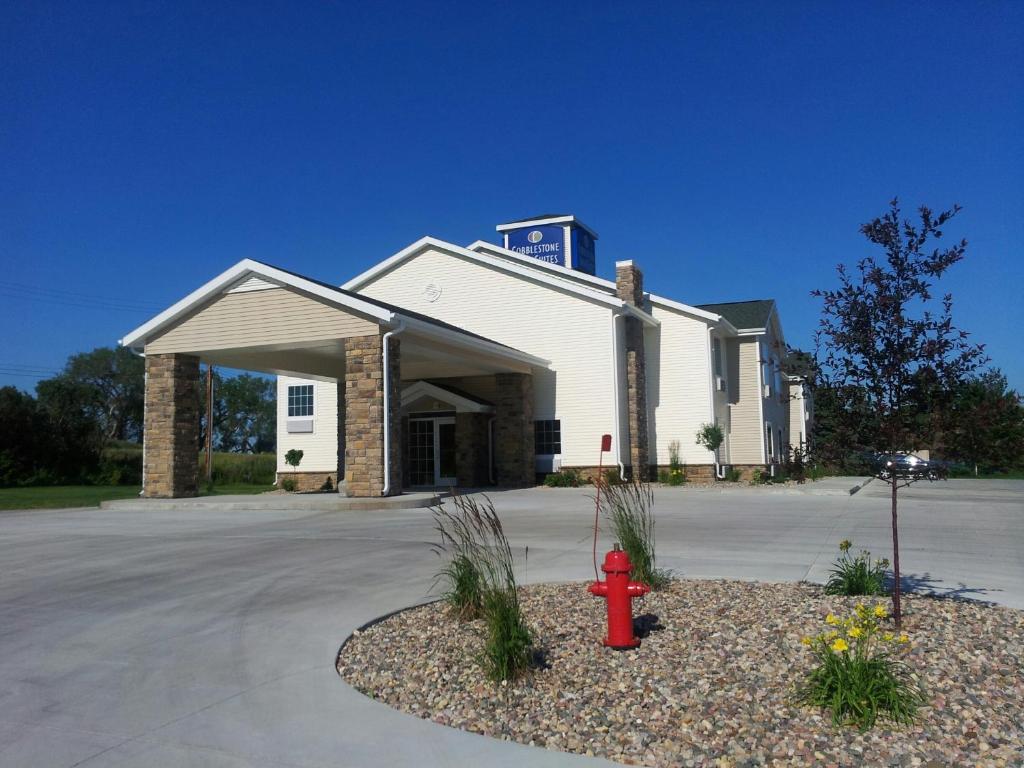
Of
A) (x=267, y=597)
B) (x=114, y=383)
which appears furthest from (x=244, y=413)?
(x=267, y=597)

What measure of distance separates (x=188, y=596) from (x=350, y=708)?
383 cm

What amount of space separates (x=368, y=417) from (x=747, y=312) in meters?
19.2

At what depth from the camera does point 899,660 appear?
546 cm

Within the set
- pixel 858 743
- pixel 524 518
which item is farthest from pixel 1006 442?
pixel 524 518

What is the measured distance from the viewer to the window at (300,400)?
1151 inches

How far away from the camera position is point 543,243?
109ft


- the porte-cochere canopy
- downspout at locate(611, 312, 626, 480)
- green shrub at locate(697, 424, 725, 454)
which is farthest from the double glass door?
green shrub at locate(697, 424, 725, 454)

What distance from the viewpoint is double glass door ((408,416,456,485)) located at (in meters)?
26.1

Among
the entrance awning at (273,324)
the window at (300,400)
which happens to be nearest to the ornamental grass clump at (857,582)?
the entrance awning at (273,324)

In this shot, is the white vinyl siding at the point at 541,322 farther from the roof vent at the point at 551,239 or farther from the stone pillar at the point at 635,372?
the roof vent at the point at 551,239

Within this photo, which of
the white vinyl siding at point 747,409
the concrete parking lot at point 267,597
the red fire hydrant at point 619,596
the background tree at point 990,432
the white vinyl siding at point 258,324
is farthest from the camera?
the white vinyl siding at point 747,409

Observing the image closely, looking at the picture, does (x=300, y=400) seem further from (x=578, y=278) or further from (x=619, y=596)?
(x=619, y=596)

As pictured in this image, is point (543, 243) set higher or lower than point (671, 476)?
higher

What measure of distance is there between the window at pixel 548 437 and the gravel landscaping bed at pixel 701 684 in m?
18.3
